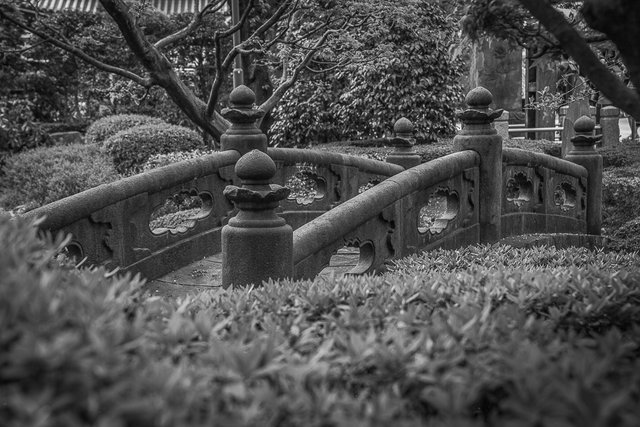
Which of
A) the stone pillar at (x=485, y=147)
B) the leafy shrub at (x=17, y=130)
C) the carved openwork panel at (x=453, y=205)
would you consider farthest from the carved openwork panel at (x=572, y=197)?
the leafy shrub at (x=17, y=130)

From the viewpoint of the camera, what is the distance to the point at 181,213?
11.7 metres

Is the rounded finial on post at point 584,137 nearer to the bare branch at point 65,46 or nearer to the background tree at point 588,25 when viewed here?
the bare branch at point 65,46

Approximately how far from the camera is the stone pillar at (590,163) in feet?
38.1

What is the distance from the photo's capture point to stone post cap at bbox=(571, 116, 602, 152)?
11.6 metres

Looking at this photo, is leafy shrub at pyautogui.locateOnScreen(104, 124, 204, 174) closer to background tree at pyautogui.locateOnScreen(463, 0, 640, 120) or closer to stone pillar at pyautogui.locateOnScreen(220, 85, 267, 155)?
stone pillar at pyautogui.locateOnScreen(220, 85, 267, 155)

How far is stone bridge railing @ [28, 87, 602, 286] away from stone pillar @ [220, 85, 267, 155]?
0.02 m

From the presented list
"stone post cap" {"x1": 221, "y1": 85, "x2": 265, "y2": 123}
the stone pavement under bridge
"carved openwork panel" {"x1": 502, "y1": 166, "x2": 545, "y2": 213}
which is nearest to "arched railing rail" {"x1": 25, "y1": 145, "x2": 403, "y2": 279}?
the stone pavement under bridge

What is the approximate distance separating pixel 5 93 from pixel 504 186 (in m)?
11.3

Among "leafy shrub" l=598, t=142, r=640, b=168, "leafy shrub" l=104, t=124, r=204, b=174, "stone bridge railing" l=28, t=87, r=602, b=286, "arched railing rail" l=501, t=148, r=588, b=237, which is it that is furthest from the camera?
"leafy shrub" l=598, t=142, r=640, b=168

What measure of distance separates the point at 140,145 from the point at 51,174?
67.3 inches

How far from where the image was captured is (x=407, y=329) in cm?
278

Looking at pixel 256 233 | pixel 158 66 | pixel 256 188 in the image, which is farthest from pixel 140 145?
pixel 256 233

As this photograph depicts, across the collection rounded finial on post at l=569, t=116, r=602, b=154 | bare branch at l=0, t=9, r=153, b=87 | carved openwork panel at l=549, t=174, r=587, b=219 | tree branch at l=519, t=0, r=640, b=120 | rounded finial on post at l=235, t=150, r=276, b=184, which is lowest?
carved openwork panel at l=549, t=174, r=587, b=219

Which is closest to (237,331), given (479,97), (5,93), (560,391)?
(560,391)
